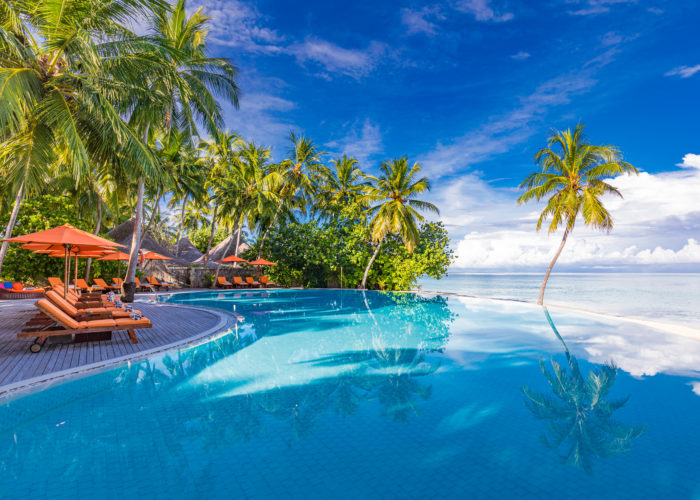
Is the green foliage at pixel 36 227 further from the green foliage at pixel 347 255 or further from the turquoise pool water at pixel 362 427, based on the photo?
the turquoise pool water at pixel 362 427

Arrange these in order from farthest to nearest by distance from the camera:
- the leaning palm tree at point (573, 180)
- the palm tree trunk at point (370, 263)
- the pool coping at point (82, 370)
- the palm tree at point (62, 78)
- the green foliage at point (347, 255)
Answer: the green foliage at point (347, 255) → the palm tree trunk at point (370, 263) → the leaning palm tree at point (573, 180) → the palm tree at point (62, 78) → the pool coping at point (82, 370)

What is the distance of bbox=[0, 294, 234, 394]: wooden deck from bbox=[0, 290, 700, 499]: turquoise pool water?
484mm

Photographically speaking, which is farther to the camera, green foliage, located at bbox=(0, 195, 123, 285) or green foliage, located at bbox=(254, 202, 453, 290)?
green foliage, located at bbox=(254, 202, 453, 290)

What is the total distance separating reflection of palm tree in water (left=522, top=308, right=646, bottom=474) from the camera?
3198 millimetres

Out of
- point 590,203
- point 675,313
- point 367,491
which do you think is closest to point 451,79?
point 590,203

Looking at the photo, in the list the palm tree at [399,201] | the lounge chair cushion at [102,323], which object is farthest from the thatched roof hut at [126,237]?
the lounge chair cushion at [102,323]

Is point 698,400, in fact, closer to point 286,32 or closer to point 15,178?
point 15,178

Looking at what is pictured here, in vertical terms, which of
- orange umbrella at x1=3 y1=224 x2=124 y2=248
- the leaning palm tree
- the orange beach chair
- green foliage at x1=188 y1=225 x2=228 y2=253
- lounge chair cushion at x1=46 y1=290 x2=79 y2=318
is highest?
the leaning palm tree

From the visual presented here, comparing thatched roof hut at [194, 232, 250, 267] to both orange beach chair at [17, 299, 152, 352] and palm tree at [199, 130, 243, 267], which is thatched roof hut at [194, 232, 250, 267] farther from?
orange beach chair at [17, 299, 152, 352]

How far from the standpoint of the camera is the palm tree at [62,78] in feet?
22.6

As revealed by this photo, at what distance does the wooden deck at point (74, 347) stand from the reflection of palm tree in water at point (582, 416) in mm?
5853

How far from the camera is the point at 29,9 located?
7.25m

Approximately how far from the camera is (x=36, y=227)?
14.5m

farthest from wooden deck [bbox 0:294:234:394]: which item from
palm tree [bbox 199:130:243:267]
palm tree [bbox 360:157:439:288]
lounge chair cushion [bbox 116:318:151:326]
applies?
palm tree [bbox 199:130:243:267]
